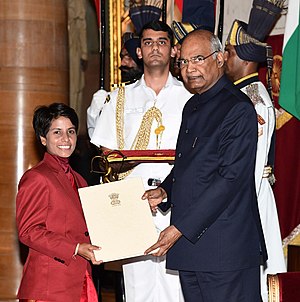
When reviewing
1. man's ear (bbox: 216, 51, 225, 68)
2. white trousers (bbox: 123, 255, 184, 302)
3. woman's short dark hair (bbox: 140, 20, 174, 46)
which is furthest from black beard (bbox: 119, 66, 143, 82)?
man's ear (bbox: 216, 51, 225, 68)

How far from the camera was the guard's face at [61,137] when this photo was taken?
4.32 m

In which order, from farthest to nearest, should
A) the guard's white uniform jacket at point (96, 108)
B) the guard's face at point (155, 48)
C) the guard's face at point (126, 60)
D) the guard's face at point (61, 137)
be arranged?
the guard's face at point (126, 60), the guard's white uniform jacket at point (96, 108), the guard's face at point (155, 48), the guard's face at point (61, 137)

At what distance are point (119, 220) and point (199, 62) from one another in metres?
0.76

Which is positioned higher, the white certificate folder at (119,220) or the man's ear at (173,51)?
the man's ear at (173,51)

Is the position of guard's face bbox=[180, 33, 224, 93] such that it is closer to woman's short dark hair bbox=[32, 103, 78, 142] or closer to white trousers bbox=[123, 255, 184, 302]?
woman's short dark hair bbox=[32, 103, 78, 142]

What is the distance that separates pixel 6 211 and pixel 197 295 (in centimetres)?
264

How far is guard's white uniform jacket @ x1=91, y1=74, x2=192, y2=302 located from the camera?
513cm

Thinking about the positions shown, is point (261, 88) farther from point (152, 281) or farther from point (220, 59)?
point (220, 59)

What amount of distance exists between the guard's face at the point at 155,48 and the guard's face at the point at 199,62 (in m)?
1.00

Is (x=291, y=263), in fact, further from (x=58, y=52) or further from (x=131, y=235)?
(x=131, y=235)

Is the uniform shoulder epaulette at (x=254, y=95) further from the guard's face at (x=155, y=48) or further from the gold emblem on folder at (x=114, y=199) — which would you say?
the gold emblem on folder at (x=114, y=199)

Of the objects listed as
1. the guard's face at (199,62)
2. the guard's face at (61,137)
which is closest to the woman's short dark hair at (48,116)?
the guard's face at (61,137)

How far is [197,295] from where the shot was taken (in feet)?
13.3

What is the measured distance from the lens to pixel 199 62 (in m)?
4.03
